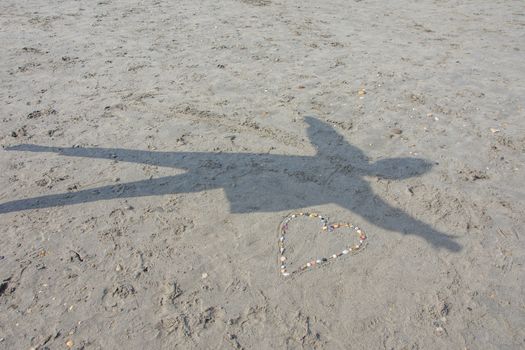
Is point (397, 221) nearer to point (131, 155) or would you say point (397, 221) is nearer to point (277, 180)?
point (277, 180)

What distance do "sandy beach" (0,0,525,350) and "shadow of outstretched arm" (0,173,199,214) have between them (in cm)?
2

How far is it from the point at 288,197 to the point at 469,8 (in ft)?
30.5

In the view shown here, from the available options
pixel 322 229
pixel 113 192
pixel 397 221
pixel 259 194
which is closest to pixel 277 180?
pixel 259 194

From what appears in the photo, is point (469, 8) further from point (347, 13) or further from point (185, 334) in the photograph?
point (185, 334)

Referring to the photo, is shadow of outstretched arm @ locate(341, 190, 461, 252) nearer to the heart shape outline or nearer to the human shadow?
the human shadow

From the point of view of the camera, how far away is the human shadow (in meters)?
4.15

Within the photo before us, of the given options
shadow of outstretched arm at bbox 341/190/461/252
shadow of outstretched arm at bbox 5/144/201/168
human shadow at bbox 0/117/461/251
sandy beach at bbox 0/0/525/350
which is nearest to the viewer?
sandy beach at bbox 0/0/525/350

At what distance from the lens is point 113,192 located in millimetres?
4352

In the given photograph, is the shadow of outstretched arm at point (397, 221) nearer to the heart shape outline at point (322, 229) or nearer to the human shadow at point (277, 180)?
the human shadow at point (277, 180)

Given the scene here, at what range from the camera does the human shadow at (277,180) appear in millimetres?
4152

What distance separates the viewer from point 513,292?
11.0 feet

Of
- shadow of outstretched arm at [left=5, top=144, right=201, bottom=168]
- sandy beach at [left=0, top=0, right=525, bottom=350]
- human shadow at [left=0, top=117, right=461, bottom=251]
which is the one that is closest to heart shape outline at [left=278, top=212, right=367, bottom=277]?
sandy beach at [left=0, top=0, right=525, bottom=350]

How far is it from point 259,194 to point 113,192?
58.9 inches

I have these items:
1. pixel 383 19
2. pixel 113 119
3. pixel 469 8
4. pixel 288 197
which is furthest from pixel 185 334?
pixel 469 8
